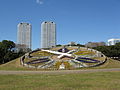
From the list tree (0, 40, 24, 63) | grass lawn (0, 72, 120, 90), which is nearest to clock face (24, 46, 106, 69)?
grass lawn (0, 72, 120, 90)

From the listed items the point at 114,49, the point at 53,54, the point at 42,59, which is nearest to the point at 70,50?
the point at 53,54

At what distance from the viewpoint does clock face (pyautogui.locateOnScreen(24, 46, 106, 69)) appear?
5050 centimetres

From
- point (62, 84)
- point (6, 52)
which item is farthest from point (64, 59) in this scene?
point (6, 52)

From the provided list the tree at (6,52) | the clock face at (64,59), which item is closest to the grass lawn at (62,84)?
the clock face at (64,59)

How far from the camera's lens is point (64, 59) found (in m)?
56.6

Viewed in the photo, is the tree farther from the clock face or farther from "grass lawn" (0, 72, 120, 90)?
"grass lawn" (0, 72, 120, 90)

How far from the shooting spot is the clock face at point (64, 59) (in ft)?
166

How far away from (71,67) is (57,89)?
Answer: 119 feet

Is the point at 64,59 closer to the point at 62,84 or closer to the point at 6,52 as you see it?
the point at 62,84

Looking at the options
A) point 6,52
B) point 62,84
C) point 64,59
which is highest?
point 6,52

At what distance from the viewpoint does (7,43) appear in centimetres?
10362

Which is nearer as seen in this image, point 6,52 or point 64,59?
point 64,59

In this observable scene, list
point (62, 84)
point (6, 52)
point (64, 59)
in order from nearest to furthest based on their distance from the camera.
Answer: point (62, 84)
point (64, 59)
point (6, 52)

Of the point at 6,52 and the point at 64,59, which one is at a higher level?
the point at 6,52
